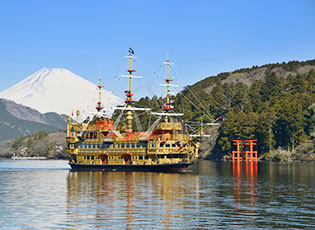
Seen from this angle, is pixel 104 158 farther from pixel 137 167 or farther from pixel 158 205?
pixel 158 205

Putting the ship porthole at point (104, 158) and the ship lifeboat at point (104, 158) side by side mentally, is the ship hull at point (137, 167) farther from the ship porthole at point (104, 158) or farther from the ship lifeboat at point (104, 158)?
the ship porthole at point (104, 158)

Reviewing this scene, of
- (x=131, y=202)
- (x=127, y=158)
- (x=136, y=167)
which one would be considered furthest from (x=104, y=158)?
(x=131, y=202)

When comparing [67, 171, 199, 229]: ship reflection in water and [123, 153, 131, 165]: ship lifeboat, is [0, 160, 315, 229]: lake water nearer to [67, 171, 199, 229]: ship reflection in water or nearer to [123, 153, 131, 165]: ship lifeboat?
[67, 171, 199, 229]: ship reflection in water

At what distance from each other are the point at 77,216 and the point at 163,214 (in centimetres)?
638

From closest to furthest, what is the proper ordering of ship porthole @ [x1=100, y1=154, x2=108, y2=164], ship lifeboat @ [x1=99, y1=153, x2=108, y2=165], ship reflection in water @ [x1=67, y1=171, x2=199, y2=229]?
ship reflection in water @ [x1=67, y1=171, x2=199, y2=229] → ship lifeboat @ [x1=99, y1=153, x2=108, y2=165] → ship porthole @ [x1=100, y1=154, x2=108, y2=164]

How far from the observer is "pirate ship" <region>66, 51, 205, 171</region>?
9469 centimetres

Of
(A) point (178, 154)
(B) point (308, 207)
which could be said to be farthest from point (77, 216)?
Result: (A) point (178, 154)

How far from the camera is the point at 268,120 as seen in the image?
500 ft

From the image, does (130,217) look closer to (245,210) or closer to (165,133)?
(245,210)

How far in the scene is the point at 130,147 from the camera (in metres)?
98.4

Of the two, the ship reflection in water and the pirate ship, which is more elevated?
the pirate ship

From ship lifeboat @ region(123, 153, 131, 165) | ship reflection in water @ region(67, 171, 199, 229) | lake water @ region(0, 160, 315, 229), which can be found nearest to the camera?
lake water @ region(0, 160, 315, 229)

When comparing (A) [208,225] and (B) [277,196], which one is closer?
(A) [208,225]

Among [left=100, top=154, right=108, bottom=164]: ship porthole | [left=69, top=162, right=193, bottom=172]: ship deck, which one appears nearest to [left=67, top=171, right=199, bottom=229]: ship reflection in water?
[left=69, top=162, right=193, bottom=172]: ship deck
